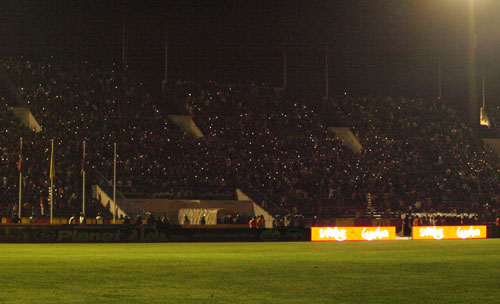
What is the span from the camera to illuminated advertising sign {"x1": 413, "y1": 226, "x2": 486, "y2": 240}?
1696 inches

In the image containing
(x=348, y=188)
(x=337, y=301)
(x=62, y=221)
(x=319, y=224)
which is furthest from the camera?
(x=348, y=188)

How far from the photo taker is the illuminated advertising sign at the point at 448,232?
43.1m

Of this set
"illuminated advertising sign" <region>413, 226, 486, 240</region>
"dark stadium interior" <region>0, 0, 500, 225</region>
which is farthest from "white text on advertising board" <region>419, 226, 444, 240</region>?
"dark stadium interior" <region>0, 0, 500, 225</region>

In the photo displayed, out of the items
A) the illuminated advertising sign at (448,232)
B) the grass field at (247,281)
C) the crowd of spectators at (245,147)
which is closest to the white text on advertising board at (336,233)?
the illuminated advertising sign at (448,232)

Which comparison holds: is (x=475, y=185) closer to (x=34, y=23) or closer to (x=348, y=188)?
(x=348, y=188)

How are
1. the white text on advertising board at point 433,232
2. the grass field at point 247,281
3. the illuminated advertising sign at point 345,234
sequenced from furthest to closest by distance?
1. the white text on advertising board at point 433,232
2. the illuminated advertising sign at point 345,234
3. the grass field at point 247,281

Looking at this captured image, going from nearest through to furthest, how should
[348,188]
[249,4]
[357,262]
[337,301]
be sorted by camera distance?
[337,301] → [357,262] → [348,188] → [249,4]

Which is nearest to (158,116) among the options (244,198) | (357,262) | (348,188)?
(244,198)

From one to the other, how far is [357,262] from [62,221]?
25146mm

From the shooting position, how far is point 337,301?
1097 centimetres

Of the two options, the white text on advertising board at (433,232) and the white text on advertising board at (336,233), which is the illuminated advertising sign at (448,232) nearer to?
the white text on advertising board at (433,232)

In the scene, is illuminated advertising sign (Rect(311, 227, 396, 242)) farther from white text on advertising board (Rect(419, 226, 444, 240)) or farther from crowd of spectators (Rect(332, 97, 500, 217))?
crowd of spectators (Rect(332, 97, 500, 217))

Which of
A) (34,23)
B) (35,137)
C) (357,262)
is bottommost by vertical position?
(357,262)

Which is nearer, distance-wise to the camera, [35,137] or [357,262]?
[357,262]
